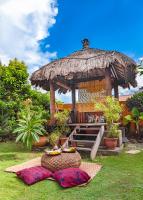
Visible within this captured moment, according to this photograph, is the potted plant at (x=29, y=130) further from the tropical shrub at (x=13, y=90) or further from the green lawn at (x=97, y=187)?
the tropical shrub at (x=13, y=90)

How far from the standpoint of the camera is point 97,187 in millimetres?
4922

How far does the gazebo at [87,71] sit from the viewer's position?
362 inches

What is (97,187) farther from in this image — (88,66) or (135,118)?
(135,118)

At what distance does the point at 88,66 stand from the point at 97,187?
5.30 meters

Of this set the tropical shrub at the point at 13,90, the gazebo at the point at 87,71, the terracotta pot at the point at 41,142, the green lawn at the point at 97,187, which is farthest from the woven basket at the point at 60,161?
the tropical shrub at the point at 13,90

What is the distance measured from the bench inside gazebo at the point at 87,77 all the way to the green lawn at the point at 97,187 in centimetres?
158

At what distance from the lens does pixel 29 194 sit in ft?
15.3

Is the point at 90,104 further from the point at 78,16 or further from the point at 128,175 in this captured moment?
the point at 128,175

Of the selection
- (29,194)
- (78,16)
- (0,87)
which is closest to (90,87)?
(78,16)

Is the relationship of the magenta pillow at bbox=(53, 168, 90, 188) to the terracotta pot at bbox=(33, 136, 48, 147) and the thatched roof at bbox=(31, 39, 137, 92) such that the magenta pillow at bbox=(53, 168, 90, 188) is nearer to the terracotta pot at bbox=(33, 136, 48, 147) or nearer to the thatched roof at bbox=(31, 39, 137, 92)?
the terracotta pot at bbox=(33, 136, 48, 147)

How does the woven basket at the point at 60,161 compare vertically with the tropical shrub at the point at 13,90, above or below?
below

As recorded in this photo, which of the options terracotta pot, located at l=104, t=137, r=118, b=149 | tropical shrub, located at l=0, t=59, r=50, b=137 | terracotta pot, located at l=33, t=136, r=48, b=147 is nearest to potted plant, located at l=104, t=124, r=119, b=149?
terracotta pot, located at l=104, t=137, r=118, b=149

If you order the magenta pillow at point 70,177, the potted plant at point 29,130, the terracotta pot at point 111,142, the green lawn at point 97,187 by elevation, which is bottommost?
the green lawn at point 97,187

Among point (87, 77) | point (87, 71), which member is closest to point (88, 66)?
point (87, 71)
